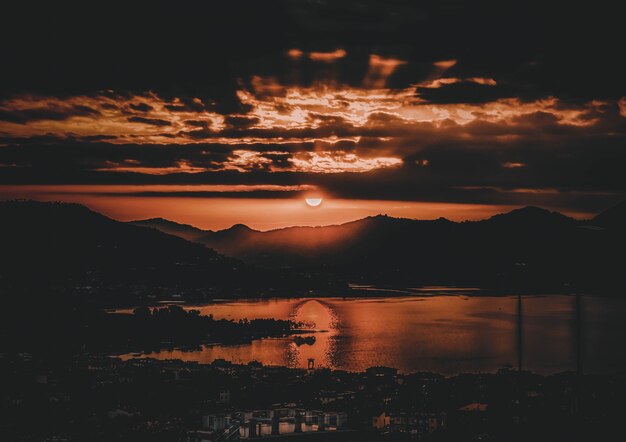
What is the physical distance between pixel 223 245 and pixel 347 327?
73019 mm

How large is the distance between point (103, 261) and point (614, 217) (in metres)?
32.3

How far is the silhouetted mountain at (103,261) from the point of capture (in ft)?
157

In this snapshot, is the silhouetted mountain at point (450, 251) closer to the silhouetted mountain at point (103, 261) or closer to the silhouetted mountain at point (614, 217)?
the silhouetted mountain at point (614, 217)

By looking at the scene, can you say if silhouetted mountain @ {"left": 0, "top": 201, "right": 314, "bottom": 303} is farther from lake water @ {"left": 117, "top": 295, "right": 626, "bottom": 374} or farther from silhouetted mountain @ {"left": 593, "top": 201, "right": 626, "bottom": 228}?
silhouetted mountain @ {"left": 593, "top": 201, "right": 626, "bottom": 228}

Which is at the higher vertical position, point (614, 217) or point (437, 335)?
point (614, 217)

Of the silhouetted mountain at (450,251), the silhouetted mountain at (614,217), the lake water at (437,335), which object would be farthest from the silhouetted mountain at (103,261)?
the silhouetted mountain at (614,217)

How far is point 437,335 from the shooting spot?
35.3 metres

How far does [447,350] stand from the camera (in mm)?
30078

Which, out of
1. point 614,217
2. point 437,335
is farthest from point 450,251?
point 437,335

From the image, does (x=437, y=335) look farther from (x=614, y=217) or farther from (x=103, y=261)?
(x=103, y=261)

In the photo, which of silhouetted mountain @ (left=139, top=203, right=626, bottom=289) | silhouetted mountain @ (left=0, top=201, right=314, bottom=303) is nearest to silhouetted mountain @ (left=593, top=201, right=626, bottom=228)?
silhouetted mountain @ (left=139, top=203, right=626, bottom=289)

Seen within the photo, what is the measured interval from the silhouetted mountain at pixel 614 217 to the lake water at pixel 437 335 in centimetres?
494

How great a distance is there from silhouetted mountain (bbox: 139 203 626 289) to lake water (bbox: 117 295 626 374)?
302 centimetres

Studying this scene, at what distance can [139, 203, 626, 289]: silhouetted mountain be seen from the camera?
2002 inches
